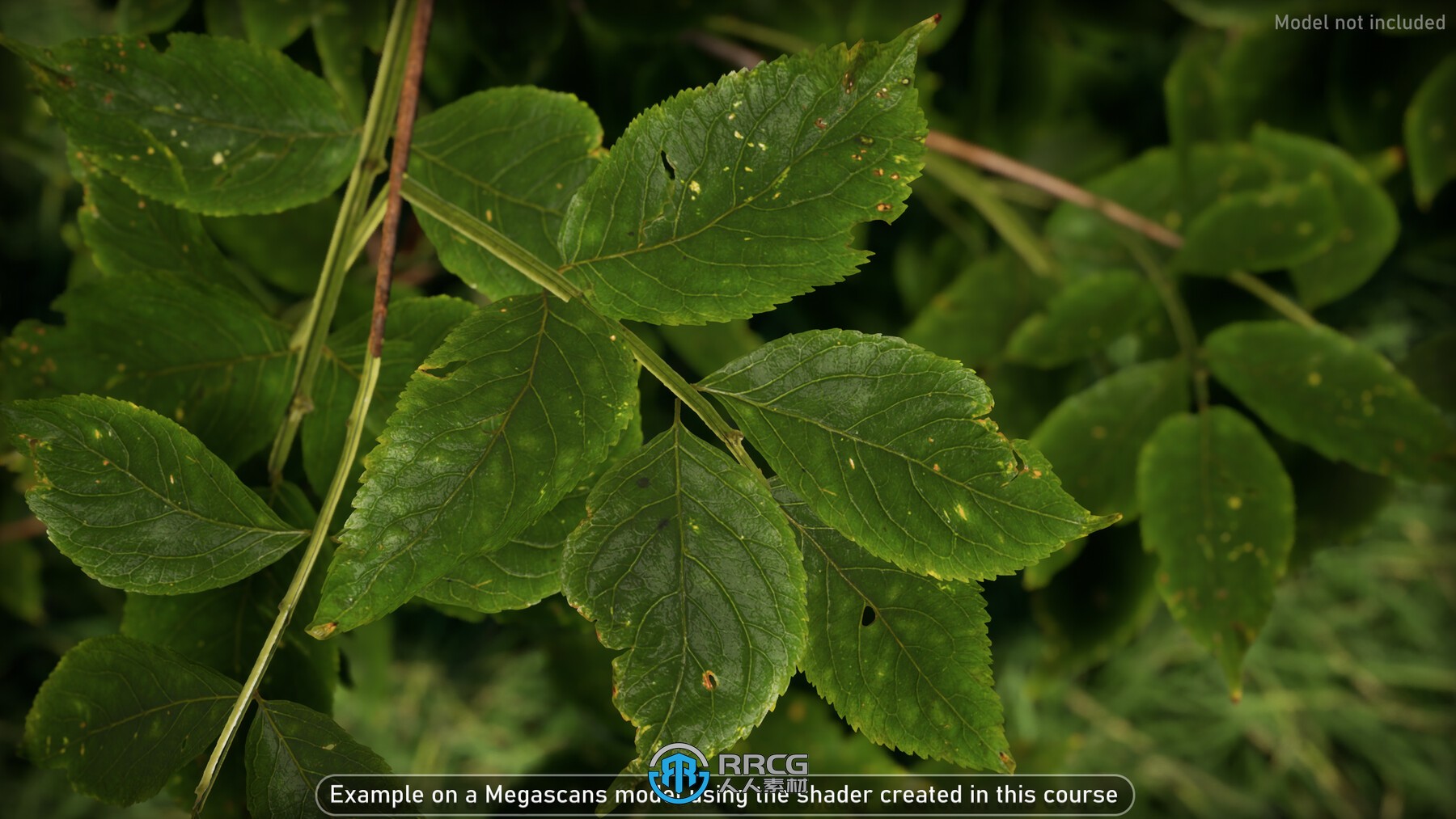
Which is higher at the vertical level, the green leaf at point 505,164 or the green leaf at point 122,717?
the green leaf at point 505,164

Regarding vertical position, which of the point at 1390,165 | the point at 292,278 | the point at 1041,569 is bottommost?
the point at 1041,569

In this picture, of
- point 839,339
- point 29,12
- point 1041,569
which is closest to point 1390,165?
point 1041,569

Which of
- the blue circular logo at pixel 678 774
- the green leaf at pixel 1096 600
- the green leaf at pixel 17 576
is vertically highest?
the blue circular logo at pixel 678 774

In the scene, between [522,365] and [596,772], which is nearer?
[522,365]

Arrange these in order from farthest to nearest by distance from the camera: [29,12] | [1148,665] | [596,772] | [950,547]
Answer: [1148,665]
[29,12]
[596,772]
[950,547]

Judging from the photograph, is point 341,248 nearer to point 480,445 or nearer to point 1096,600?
point 480,445

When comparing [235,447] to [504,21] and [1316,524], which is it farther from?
[1316,524]

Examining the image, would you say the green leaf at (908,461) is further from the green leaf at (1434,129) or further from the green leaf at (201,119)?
the green leaf at (1434,129)

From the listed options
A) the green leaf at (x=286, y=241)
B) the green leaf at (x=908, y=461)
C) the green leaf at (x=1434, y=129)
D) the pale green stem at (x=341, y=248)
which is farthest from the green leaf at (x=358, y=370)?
the green leaf at (x=1434, y=129)
